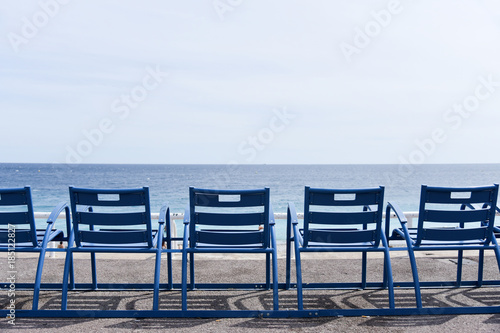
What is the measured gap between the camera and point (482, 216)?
3963mm

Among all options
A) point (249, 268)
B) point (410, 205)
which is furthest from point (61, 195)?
point (249, 268)

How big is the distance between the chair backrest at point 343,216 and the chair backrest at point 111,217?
144 cm

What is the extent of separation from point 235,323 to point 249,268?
5.98 feet

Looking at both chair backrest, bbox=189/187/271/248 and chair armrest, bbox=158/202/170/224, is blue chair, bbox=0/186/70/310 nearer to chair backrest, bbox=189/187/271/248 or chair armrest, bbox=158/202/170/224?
chair armrest, bbox=158/202/170/224

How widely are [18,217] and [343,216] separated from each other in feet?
9.56

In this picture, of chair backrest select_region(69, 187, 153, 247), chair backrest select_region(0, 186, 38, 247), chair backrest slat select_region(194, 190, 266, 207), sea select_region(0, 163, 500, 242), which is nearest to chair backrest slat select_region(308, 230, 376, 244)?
chair backrest slat select_region(194, 190, 266, 207)

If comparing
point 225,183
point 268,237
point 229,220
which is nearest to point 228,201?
point 229,220

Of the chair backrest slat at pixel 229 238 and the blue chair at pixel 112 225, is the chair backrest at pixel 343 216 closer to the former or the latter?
the chair backrest slat at pixel 229 238

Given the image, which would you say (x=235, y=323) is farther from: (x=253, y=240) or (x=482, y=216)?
(x=482, y=216)

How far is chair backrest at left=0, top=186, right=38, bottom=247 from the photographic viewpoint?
3.64 meters

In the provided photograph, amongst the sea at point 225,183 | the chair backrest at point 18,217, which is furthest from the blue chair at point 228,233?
the sea at point 225,183

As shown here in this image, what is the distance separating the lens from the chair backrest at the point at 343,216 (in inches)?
144

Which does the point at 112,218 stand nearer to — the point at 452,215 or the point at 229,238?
the point at 229,238

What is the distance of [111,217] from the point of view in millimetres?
3762
